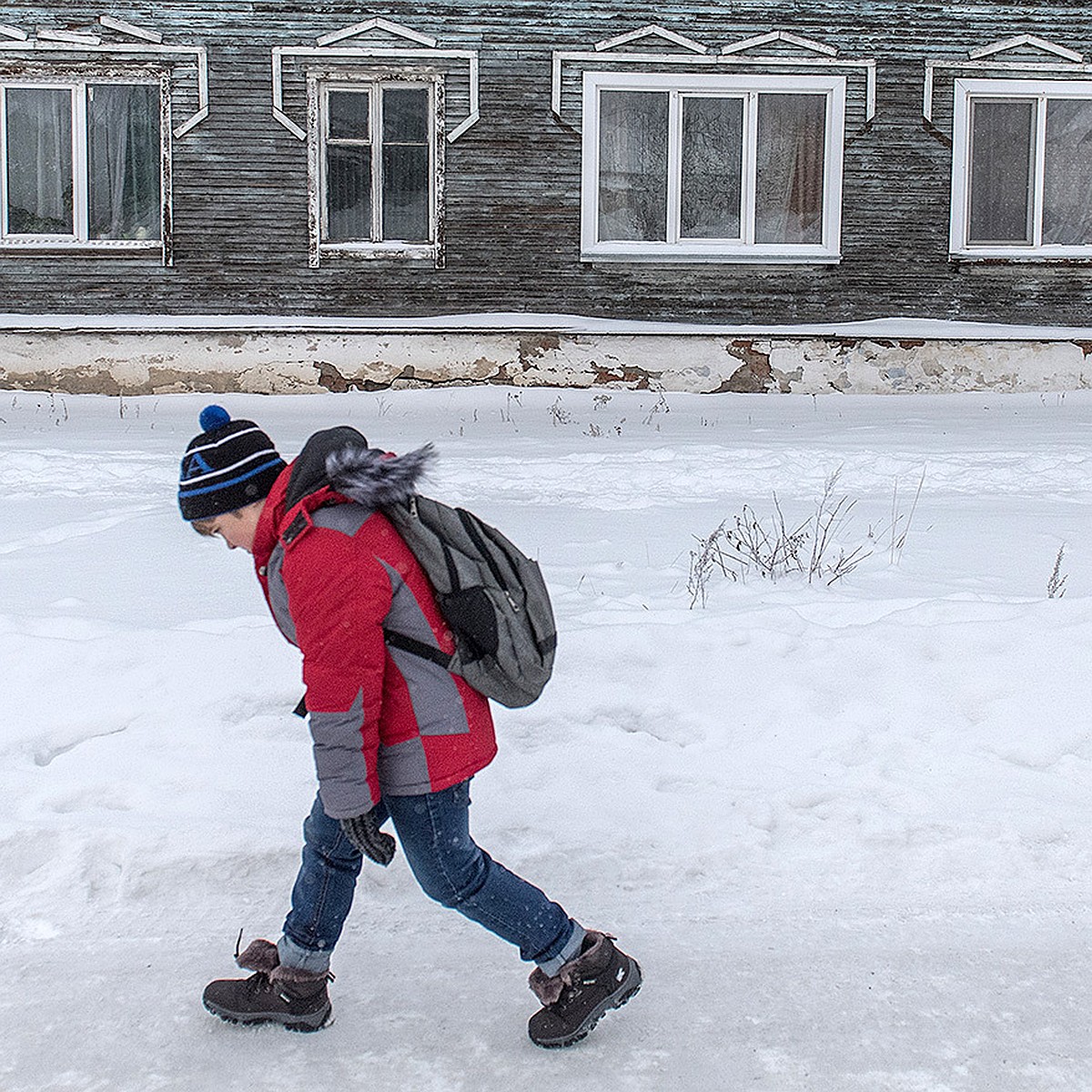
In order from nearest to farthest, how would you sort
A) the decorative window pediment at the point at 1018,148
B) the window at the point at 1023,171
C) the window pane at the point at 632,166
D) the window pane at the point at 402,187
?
the window pane at the point at 402,187 < the window pane at the point at 632,166 < the decorative window pediment at the point at 1018,148 < the window at the point at 1023,171

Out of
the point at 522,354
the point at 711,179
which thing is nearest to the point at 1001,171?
the point at 711,179

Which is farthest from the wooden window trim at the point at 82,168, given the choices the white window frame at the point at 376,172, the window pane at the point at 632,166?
the window pane at the point at 632,166

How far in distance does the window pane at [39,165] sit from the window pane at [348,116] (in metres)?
2.47

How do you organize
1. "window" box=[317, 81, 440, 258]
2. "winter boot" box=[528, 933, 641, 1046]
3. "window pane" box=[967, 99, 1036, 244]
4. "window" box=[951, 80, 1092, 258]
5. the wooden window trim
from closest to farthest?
1. "winter boot" box=[528, 933, 641, 1046]
2. the wooden window trim
3. "window" box=[317, 81, 440, 258]
4. "window" box=[951, 80, 1092, 258]
5. "window pane" box=[967, 99, 1036, 244]

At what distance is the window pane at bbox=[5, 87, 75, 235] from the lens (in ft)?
41.4

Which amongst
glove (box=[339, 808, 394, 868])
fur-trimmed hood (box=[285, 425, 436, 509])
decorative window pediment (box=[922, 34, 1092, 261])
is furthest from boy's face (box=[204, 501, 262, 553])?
decorative window pediment (box=[922, 34, 1092, 261])

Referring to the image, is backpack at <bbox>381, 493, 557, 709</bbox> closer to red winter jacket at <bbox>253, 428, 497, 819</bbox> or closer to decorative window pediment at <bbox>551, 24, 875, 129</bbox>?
red winter jacket at <bbox>253, 428, 497, 819</bbox>

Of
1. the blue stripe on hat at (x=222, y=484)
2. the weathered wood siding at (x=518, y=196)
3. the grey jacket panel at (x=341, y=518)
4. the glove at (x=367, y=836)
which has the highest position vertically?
the weathered wood siding at (x=518, y=196)

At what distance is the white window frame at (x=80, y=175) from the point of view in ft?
41.0

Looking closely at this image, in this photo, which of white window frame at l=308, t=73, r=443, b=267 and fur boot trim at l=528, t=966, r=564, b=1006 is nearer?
fur boot trim at l=528, t=966, r=564, b=1006

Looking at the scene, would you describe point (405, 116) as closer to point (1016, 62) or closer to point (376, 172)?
point (376, 172)

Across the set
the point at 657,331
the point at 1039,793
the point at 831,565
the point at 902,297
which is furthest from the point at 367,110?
the point at 1039,793

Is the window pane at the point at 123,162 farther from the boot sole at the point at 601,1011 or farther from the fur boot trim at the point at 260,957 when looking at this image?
the boot sole at the point at 601,1011

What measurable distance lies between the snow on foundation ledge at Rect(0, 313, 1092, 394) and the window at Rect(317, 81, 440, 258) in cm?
83
